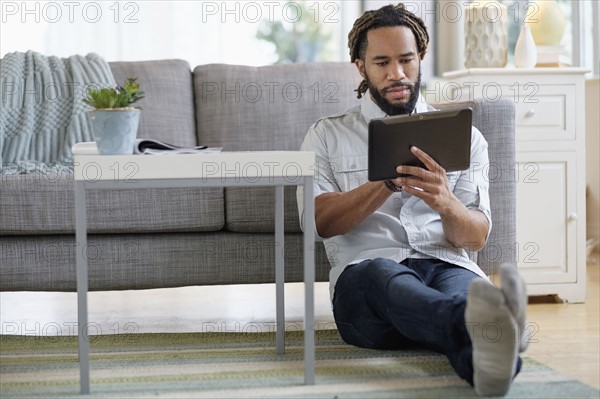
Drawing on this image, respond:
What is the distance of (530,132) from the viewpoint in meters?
2.80

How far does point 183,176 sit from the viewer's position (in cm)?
162

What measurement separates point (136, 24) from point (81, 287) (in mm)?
2669

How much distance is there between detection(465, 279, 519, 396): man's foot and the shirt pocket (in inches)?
23.0

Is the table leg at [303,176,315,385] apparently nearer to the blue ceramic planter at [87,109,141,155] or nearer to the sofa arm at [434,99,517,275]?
the blue ceramic planter at [87,109,141,155]

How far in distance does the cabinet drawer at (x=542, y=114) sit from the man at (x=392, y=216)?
2.61ft

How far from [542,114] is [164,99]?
112 cm

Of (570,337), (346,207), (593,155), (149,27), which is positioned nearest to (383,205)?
(346,207)

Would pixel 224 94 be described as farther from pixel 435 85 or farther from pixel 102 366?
pixel 435 85

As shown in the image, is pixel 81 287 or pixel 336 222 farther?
pixel 336 222

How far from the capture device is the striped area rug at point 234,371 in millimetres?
1636

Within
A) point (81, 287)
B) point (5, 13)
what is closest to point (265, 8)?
point (5, 13)

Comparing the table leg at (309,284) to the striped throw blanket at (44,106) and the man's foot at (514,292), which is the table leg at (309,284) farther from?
the striped throw blanket at (44,106)

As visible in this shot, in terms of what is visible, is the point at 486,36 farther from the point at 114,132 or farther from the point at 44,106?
the point at 114,132

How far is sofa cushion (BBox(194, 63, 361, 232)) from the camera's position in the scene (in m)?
2.69
